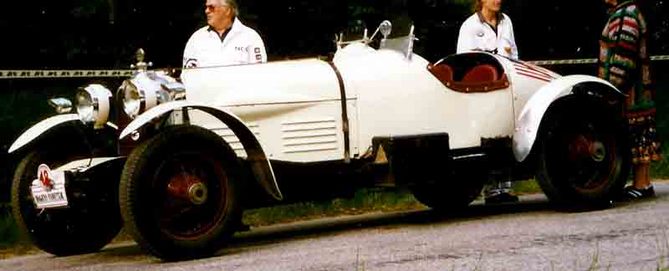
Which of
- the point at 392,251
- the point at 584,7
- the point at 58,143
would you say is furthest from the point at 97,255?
the point at 584,7

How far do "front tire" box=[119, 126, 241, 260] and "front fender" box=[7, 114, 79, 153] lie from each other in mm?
1063

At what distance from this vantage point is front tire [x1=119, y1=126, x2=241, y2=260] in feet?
24.1

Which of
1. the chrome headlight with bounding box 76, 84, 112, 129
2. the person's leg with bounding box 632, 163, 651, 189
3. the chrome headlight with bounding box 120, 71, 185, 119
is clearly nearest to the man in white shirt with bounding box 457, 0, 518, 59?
the person's leg with bounding box 632, 163, 651, 189

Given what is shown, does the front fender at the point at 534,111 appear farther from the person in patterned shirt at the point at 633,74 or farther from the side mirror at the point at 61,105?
the side mirror at the point at 61,105

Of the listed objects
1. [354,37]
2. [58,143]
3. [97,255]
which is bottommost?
[97,255]

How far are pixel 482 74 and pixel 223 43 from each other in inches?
70.7

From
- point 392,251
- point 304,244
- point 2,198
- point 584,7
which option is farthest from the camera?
point 584,7

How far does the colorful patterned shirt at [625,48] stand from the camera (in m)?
10.2

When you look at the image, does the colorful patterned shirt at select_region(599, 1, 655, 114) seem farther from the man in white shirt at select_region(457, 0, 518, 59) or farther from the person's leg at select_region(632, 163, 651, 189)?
the man in white shirt at select_region(457, 0, 518, 59)

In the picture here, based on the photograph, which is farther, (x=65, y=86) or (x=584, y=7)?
(x=584, y=7)

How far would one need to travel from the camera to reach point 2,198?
38.3 ft

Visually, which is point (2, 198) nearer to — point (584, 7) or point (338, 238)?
point (338, 238)

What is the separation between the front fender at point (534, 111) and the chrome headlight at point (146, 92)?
2.41 metres

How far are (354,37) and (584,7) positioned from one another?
1027 centimetres
